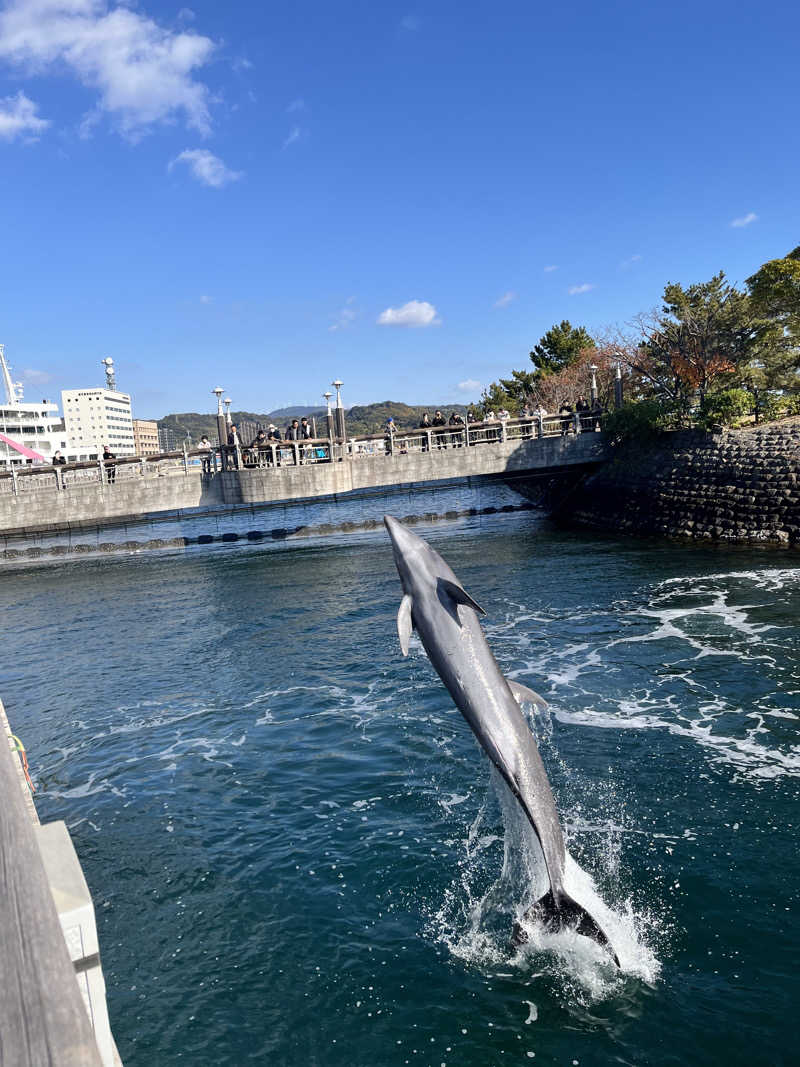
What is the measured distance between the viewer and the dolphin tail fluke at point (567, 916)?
248 inches

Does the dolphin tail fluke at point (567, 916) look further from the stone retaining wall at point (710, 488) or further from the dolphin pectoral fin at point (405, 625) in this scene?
the stone retaining wall at point (710, 488)

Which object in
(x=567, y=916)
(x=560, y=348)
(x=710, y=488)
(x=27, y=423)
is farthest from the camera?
(x=27, y=423)

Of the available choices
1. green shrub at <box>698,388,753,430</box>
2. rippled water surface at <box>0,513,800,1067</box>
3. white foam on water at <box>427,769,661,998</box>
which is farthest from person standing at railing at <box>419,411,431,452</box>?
white foam on water at <box>427,769,661,998</box>

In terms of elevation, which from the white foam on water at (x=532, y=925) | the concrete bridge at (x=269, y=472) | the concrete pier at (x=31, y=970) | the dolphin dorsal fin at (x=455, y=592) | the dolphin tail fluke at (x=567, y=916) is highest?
the concrete bridge at (x=269, y=472)

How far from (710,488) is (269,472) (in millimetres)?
20393

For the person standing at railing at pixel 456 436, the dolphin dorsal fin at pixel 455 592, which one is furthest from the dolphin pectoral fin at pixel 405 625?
the person standing at railing at pixel 456 436

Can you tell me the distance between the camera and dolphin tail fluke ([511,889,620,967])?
630 cm

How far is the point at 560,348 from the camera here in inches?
3334

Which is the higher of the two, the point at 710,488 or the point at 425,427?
the point at 425,427

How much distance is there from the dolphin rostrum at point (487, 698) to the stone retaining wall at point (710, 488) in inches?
984

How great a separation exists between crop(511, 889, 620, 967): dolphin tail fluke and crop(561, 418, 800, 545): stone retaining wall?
24.8m

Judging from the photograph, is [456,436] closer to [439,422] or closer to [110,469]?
[439,422]

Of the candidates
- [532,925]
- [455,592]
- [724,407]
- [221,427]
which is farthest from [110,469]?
[532,925]

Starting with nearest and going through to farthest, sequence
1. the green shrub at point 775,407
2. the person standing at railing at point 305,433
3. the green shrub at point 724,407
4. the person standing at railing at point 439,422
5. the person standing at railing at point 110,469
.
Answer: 1. the green shrub at point 724,407
2. the green shrub at point 775,407
3. the person standing at railing at point 110,469
4. the person standing at railing at point 305,433
5. the person standing at railing at point 439,422
